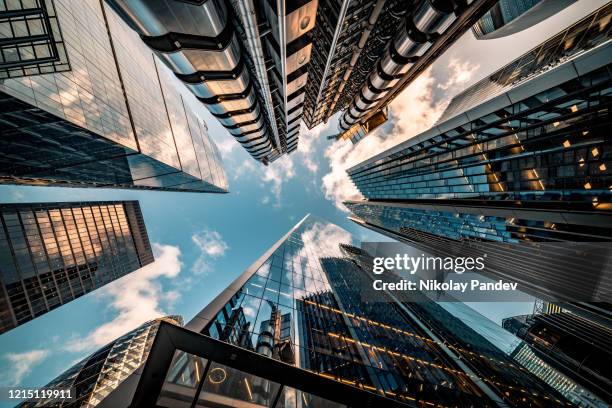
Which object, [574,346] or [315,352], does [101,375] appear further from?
[574,346]

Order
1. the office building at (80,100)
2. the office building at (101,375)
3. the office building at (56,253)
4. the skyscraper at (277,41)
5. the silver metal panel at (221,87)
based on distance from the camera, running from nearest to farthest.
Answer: the skyscraper at (277,41), the office building at (80,100), the silver metal panel at (221,87), the office building at (101,375), the office building at (56,253)

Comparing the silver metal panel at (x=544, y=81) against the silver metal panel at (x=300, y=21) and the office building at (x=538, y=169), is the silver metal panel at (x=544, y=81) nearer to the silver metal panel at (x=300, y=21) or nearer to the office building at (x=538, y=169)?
the office building at (x=538, y=169)

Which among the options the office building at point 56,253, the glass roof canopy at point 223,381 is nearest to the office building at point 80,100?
the glass roof canopy at point 223,381

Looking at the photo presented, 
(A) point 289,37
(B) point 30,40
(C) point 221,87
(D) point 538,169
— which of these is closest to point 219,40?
(A) point 289,37

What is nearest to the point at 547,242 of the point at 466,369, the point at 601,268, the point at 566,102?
the point at 601,268

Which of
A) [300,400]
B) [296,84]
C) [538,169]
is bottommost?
[300,400]

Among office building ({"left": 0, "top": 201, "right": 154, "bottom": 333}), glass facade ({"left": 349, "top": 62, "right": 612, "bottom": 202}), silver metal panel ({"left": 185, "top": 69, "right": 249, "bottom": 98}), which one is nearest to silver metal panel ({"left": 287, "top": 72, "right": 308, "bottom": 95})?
silver metal panel ({"left": 185, "top": 69, "right": 249, "bottom": 98})

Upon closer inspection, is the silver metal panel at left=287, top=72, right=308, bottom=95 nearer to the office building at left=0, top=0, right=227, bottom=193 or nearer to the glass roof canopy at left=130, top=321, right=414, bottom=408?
the office building at left=0, top=0, right=227, bottom=193
